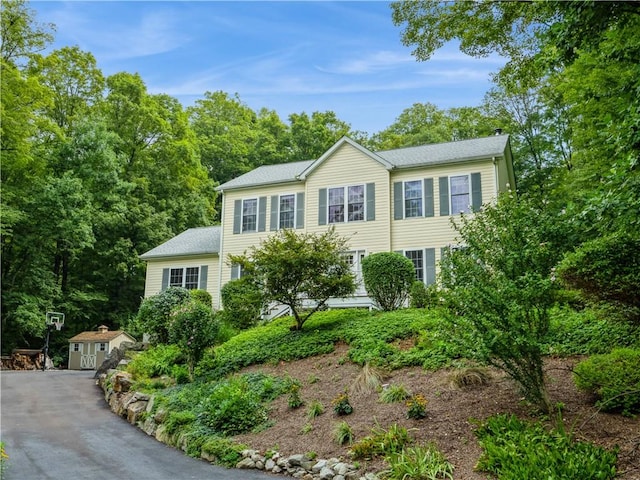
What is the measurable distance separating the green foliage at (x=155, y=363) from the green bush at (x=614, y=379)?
885 cm

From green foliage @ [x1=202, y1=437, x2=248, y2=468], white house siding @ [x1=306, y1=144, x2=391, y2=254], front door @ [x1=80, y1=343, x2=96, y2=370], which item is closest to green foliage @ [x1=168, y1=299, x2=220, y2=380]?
green foliage @ [x1=202, y1=437, x2=248, y2=468]

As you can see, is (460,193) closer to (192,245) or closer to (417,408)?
(417,408)

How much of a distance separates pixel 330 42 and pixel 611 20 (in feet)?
10.7

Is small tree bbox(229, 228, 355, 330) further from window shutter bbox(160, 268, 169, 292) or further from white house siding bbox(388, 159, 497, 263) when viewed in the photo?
window shutter bbox(160, 268, 169, 292)

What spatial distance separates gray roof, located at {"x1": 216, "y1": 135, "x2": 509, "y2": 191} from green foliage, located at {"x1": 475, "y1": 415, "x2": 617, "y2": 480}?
37.7 feet

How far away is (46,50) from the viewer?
79.7 feet

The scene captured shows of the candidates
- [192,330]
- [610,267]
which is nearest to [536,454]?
[610,267]

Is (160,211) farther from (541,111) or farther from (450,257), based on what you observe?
(450,257)

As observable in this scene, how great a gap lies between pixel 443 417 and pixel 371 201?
11176mm

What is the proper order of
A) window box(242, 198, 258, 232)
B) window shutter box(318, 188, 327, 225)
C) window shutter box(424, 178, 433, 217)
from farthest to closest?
window box(242, 198, 258, 232) → window shutter box(318, 188, 327, 225) → window shutter box(424, 178, 433, 217)

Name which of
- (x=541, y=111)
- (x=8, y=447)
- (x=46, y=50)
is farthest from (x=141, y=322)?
(x=541, y=111)

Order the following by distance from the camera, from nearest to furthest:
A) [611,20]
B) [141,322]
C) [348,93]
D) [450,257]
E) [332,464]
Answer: [611,20] < [332,464] < [450,257] < [348,93] < [141,322]

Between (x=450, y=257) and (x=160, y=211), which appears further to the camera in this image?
(x=160, y=211)

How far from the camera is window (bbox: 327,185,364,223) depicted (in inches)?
682
